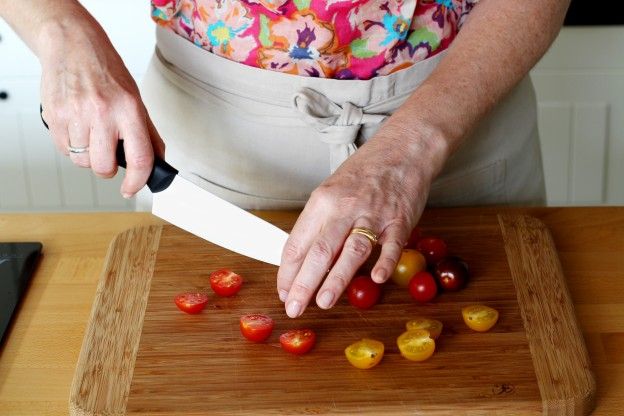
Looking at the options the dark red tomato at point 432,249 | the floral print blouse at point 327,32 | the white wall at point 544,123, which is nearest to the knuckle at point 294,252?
the dark red tomato at point 432,249

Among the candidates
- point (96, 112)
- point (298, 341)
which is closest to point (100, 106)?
point (96, 112)

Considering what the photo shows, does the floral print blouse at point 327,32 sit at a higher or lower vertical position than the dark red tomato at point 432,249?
higher

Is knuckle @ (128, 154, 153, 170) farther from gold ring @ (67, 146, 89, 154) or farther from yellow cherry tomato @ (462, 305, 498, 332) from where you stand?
yellow cherry tomato @ (462, 305, 498, 332)

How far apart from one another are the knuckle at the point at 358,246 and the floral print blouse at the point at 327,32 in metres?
0.35

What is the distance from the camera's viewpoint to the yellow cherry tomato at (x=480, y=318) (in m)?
1.16

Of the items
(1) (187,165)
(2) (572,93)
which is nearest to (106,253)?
(1) (187,165)

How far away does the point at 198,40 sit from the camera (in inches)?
56.6

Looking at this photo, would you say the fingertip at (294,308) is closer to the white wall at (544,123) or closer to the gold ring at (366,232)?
the gold ring at (366,232)

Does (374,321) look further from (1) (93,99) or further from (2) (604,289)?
(1) (93,99)

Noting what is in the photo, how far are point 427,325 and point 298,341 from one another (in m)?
0.15

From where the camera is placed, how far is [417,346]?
3.65 feet

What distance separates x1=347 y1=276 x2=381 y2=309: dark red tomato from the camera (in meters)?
1.20

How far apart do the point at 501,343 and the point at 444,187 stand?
0.38 m

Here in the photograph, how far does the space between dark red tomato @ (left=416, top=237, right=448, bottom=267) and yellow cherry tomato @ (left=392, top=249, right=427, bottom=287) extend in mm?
32
